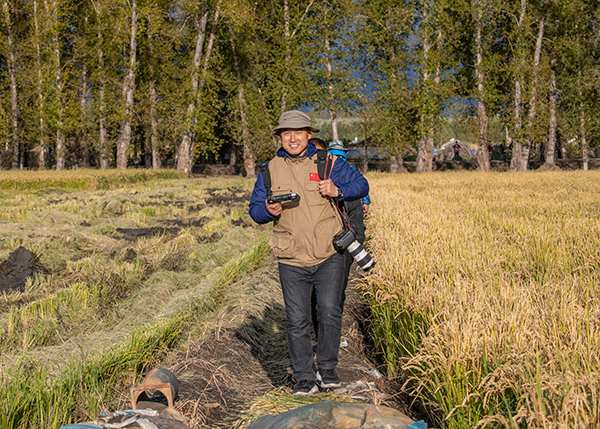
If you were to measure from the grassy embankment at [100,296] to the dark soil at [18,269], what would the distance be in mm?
148

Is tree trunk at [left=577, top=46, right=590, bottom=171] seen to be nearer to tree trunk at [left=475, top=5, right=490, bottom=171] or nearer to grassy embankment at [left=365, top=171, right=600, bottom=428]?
tree trunk at [left=475, top=5, right=490, bottom=171]

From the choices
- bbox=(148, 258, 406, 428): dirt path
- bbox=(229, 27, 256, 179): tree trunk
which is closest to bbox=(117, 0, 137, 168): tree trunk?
bbox=(229, 27, 256, 179): tree trunk

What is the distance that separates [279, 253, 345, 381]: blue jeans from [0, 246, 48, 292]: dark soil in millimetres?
3792

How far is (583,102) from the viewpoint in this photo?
97.8 feet

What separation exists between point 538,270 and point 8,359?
4234mm

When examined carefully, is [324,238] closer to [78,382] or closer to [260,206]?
[260,206]

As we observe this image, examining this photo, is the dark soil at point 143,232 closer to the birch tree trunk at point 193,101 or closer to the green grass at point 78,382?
the green grass at point 78,382

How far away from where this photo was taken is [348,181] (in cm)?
334

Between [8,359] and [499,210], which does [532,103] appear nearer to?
[499,210]

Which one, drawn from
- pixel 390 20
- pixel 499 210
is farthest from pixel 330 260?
pixel 390 20

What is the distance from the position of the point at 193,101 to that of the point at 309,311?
978 inches

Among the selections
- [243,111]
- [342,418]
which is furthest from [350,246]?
[243,111]

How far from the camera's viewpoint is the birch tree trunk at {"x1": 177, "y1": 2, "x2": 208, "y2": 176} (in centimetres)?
2567

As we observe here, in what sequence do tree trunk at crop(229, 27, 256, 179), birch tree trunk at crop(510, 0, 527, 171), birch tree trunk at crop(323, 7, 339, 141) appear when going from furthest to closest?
tree trunk at crop(229, 27, 256, 179), birch tree trunk at crop(323, 7, 339, 141), birch tree trunk at crop(510, 0, 527, 171)
